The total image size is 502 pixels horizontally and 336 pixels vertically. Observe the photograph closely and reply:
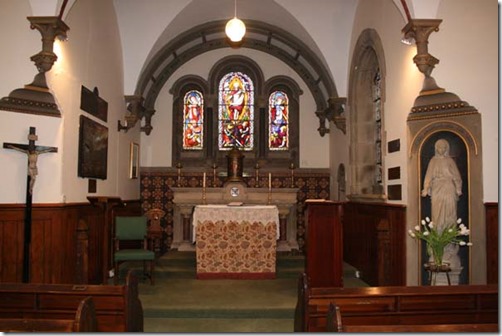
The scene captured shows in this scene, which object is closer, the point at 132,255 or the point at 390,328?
the point at 390,328

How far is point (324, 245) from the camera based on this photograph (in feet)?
20.1

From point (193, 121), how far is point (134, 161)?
192 centimetres

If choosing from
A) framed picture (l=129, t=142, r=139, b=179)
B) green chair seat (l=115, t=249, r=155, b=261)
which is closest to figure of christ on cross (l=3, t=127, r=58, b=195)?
green chair seat (l=115, t=249, r=155, b=261)

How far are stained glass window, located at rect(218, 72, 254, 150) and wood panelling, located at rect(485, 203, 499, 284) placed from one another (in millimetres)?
6329

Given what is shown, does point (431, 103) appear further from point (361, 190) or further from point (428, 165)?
point (361, 190)

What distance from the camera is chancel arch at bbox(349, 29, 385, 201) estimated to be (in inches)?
329

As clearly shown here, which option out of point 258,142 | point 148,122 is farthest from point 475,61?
point 148,122

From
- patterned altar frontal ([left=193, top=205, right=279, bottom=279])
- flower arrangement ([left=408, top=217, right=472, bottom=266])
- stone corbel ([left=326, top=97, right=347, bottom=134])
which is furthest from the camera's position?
stone corbel ([left=326, top=97, right=347, bottom=134])

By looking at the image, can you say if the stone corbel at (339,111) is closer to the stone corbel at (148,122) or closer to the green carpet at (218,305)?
the green carpet at (218,305)

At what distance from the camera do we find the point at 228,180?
9.87 meters

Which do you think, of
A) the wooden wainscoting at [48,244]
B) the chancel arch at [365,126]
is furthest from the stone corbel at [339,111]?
the wooden wainscoting at [48,244]

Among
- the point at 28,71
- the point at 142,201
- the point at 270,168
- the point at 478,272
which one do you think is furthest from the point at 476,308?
the point at 142,201

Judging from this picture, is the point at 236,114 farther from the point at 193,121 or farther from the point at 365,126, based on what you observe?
the point at 365,126

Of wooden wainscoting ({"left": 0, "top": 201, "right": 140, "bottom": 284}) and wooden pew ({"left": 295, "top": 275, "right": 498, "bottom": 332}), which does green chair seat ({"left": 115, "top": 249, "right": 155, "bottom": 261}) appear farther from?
wooden pew ({"left": 295, "top": 275, "right": 498, "bottom": 332})
